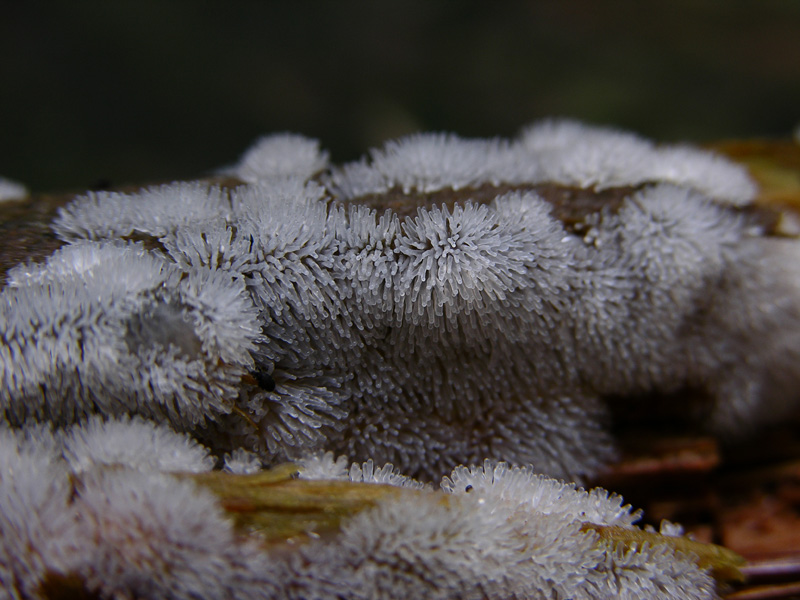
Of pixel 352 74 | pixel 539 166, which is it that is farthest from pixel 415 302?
pixel 352 74

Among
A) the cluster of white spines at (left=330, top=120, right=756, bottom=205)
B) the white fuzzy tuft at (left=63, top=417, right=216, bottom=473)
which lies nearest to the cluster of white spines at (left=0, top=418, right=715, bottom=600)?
the white fuzzy tuft at (left=63, top=417, right=216, bottom=473)

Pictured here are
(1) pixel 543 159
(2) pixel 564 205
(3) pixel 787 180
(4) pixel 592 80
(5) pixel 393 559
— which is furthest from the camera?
(4) pixel 592 80

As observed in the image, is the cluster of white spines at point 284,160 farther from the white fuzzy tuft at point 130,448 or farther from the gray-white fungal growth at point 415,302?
the white fuzzy tuft at point 130,448

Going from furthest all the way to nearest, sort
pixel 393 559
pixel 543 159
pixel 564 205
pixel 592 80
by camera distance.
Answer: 1. pixel 592 80
2. pixel 543 159
3. pixel 564 205
4. pixel 393 559

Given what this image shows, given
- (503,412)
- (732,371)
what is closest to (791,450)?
(732,371)

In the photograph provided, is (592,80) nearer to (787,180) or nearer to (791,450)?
(787,180)

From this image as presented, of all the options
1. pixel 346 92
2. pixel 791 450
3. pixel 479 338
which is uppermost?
pixel 346 92

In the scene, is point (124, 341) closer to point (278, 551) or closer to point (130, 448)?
point (130, 448)
